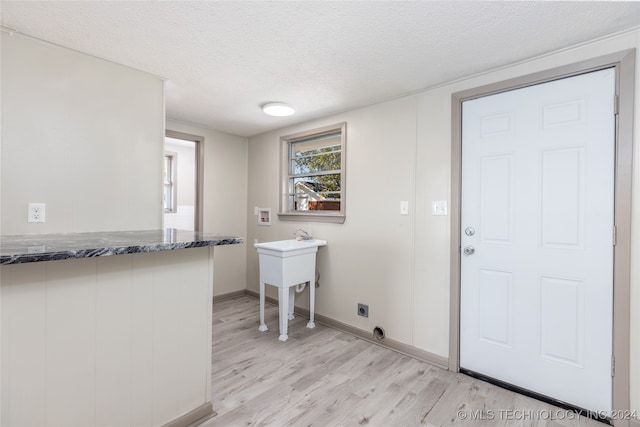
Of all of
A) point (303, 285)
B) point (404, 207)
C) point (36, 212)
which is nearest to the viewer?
point (36, 212)

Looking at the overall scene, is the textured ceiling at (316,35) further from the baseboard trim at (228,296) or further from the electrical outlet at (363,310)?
the baseboard trim at (228,296)

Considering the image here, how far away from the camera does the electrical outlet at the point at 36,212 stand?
1802mm

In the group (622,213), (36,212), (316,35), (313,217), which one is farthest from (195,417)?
(622,213)

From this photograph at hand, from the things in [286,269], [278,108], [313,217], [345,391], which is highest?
[278,108]

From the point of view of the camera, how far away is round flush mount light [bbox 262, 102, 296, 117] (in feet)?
9.22

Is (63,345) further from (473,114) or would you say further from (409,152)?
(473,114)

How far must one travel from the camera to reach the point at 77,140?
1969 mm

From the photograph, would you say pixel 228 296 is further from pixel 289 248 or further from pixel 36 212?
pixel 36 212

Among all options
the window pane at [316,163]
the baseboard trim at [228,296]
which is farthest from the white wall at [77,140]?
the baseboard trim at [228,296]

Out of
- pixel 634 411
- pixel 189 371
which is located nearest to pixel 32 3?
pixel 189 371

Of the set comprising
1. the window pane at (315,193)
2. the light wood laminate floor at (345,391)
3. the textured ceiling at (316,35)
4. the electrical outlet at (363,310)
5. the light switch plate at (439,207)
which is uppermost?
the textured ceiling at (316,35)

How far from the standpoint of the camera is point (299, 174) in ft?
11.8

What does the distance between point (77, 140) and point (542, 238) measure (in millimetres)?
3120

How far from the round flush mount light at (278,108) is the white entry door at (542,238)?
156cm
